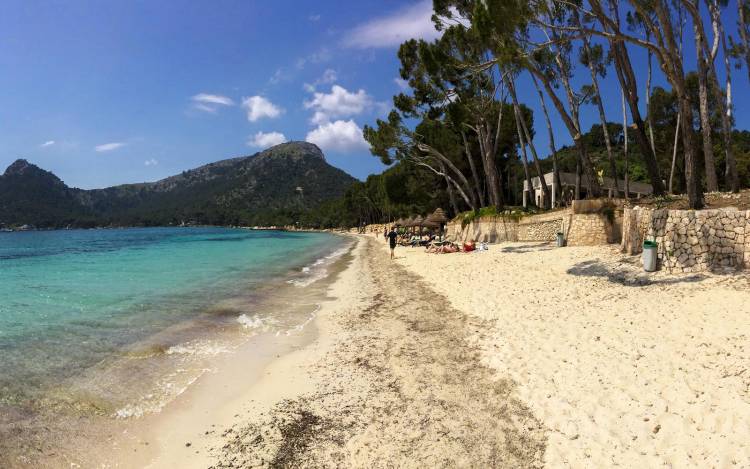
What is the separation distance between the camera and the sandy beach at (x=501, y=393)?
366 centimetres

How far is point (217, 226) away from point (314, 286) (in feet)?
576

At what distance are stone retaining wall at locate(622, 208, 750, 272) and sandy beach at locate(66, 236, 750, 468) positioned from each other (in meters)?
0.74

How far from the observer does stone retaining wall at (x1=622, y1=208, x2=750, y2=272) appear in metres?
8.66

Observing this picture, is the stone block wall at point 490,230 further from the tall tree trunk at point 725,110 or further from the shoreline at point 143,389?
the shoreline at point 143,389

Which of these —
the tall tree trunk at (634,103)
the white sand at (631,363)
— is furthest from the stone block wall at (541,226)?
the white sand at (631,363)

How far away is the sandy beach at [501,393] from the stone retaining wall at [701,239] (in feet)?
2.42

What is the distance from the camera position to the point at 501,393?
4.81 meters

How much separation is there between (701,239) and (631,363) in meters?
6.19

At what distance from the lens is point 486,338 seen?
684 centimetres

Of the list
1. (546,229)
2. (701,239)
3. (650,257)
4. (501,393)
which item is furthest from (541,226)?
(501,393)

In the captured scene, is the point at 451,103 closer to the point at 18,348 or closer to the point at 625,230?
the point at 625,230

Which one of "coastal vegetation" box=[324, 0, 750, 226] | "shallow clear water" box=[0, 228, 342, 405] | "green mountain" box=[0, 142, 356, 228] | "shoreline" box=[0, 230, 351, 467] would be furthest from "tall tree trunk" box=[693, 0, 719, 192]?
"green mountain" box=[0, 142, 356, 228]

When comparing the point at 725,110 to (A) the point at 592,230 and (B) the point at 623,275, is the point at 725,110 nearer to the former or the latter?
(A) the point at 592,230

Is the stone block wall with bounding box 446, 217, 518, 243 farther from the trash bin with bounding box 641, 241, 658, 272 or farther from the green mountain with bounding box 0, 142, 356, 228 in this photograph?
the green mountain with bounding box 0, 142, 356, 228
